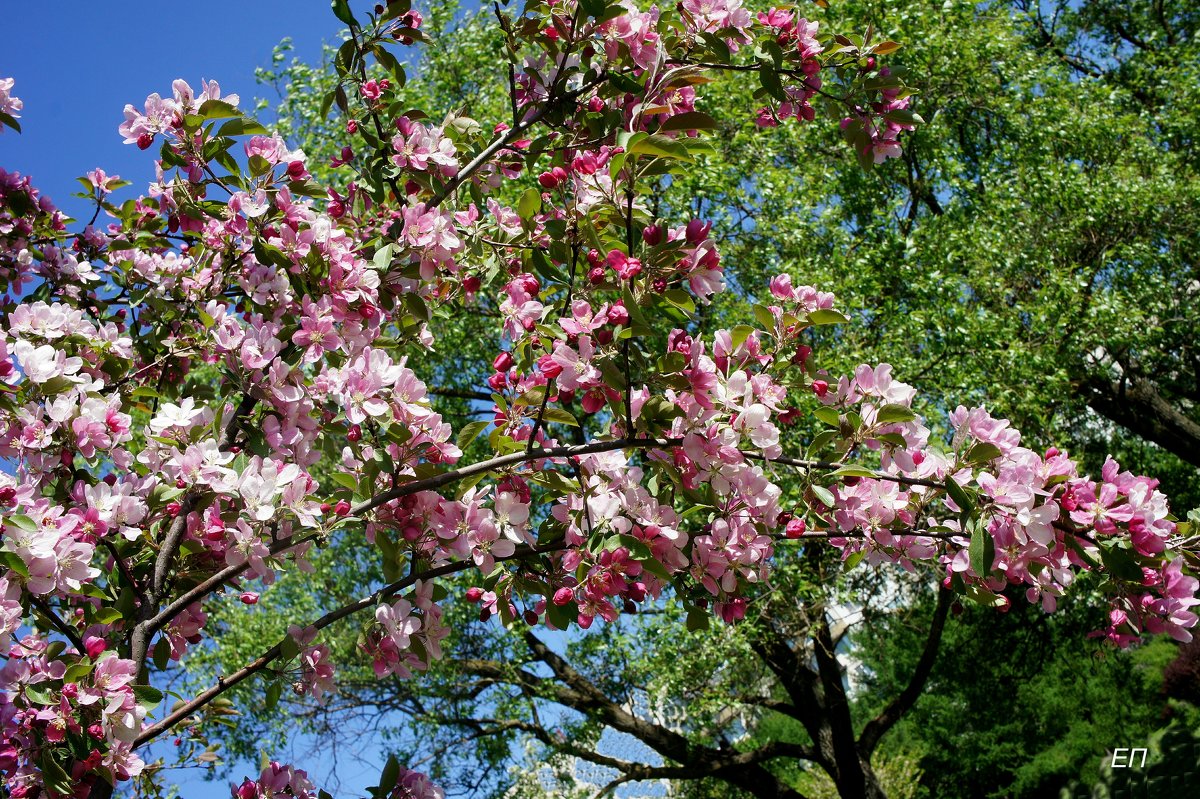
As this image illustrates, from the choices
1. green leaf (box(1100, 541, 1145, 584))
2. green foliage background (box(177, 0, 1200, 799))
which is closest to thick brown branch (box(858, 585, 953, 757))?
green foliage background (box(177, 0, 1200, 799))

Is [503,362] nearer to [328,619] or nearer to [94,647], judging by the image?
[328,619]

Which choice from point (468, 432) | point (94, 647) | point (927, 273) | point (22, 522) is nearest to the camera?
point (22, 522)

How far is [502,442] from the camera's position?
6.43ft

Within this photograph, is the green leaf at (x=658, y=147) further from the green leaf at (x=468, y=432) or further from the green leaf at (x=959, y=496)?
the green leaf at (x=959, y=496)

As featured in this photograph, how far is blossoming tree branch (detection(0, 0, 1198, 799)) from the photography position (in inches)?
70.1

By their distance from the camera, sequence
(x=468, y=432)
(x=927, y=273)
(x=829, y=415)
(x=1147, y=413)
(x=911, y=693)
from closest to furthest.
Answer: (x=829, y=415) < (x=468, y=432) < (x=927, y=273) < (x=911, y=693) < (x=1147, y=413)

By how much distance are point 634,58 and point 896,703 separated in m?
7.40

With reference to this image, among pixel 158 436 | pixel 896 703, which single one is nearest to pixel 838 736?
pixel 896 703

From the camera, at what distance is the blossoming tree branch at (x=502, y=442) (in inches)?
70.1

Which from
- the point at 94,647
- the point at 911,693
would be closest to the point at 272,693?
the point at 94,647

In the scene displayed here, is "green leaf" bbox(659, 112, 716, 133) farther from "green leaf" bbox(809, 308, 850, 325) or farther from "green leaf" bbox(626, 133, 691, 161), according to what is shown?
"green leaf" bbox(809, 308, 850, 325)

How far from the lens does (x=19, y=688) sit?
5.82 feet

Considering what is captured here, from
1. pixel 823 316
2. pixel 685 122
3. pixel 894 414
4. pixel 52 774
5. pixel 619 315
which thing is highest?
pixel 685 122

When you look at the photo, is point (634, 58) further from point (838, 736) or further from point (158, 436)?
point (838, 736)
